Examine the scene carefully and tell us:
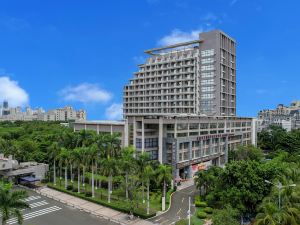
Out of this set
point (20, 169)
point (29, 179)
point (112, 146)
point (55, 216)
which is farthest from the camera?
point (20, 169)

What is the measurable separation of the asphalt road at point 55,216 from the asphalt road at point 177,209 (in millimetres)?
8045

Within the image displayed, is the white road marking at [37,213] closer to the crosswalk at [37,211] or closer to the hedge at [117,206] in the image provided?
the crosswalk at [37,211]

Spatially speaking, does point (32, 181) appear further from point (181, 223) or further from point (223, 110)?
point (223, 110)

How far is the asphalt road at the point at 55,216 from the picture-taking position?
43500 millimetres

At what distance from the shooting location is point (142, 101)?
122 m

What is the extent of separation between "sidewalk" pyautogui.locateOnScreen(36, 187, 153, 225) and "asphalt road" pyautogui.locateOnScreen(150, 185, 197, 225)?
2.65 metres

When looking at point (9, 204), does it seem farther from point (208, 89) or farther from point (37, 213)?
point (208, 89)

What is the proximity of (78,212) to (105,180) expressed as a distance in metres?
15.8

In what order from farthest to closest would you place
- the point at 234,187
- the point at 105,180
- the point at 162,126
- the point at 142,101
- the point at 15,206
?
the point at 142,101 < the point at 162,126 < the point at 105,180 < the point at 234,187 < the point at 15,206

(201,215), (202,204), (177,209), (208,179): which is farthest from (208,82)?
(201,215)

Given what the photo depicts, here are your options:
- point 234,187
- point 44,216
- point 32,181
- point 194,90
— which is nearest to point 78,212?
point 44,216

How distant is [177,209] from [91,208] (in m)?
14.9

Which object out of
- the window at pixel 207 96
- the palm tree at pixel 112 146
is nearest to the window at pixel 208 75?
the window at pixel 207 96

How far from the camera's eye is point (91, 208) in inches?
1962
